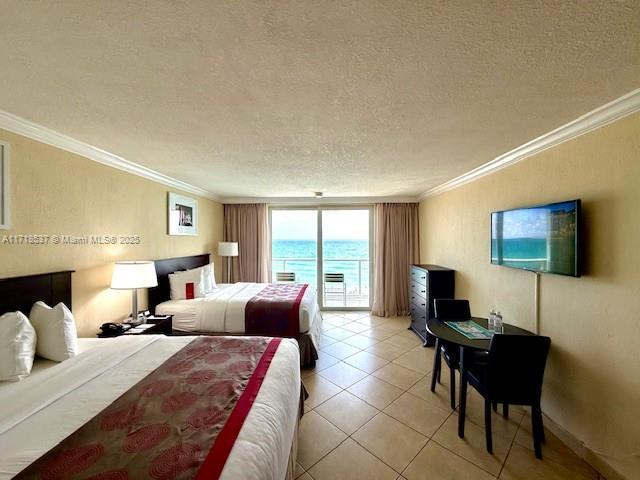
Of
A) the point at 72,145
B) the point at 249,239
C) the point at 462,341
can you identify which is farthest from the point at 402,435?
the point at 249,239

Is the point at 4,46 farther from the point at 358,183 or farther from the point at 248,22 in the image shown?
the point at 358,183

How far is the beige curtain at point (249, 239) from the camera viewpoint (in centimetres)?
503

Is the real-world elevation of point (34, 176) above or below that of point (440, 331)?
above

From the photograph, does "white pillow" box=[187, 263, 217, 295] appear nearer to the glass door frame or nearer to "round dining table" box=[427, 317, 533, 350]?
the glass door frame

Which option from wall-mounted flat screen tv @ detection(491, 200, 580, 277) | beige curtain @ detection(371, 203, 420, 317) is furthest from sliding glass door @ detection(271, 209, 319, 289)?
wall-mounted flat screen tv @ detection(491, 200, 580, 277)

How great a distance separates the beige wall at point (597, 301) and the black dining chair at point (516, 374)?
0.95ft

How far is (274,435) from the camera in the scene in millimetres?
1118

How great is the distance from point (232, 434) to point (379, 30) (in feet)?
5.73

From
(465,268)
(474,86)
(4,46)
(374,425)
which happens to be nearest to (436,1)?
(474,86)

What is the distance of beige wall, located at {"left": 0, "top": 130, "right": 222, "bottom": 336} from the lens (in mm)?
1777

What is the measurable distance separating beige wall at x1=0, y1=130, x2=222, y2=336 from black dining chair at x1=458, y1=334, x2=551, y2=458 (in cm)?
341

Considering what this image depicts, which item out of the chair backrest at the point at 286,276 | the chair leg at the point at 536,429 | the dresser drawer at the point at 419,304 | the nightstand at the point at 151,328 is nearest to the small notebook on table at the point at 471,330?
the chair leg at the point at 536,429

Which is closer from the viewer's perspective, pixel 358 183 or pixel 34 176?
pixel 34 176

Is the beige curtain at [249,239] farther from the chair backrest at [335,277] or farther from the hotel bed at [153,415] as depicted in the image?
the hotel bed at [153,415]
